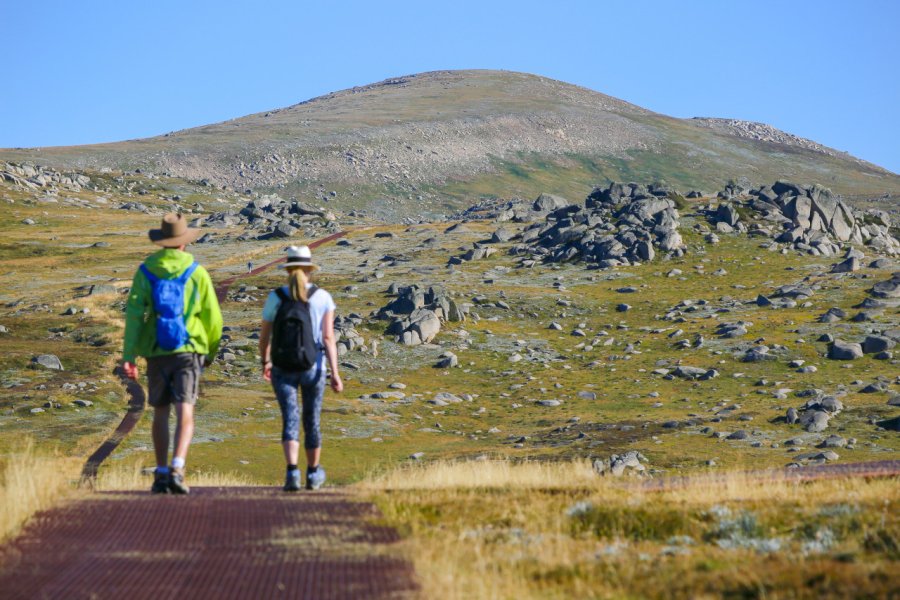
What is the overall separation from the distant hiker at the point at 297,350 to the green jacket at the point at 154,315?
0.80m

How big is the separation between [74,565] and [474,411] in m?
50.3

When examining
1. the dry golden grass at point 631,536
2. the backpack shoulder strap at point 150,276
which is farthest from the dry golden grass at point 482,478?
the backpack shoulder strap at point 150,276

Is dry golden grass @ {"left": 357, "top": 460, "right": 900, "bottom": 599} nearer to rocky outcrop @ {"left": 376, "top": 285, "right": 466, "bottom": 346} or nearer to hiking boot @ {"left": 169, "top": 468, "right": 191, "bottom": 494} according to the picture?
hiking boot @ {"left": 169, "top": 468, "right": 191, "bottom": 494}

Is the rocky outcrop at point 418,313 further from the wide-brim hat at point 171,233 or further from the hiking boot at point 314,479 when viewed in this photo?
the wide-brim hat at point 171,233

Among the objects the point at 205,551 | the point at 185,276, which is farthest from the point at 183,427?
the point at 205,551

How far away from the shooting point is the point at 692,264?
316 ft

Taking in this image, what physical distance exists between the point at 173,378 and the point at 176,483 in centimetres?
148

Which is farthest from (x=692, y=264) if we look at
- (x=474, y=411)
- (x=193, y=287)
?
(x=193, y=287)

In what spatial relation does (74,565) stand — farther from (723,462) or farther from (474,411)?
(474,411)

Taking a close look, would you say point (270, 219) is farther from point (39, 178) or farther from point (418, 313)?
point (418, 313)

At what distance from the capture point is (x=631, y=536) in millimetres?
11094

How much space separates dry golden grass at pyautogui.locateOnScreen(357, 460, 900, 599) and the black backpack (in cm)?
208

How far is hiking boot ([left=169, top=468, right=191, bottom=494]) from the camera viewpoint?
1334 centimetres

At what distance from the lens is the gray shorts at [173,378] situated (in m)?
13.9
